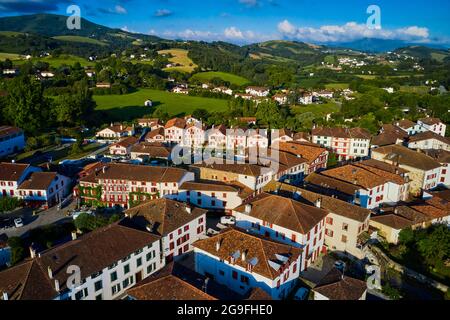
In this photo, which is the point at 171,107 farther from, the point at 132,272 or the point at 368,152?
the point at 132,272

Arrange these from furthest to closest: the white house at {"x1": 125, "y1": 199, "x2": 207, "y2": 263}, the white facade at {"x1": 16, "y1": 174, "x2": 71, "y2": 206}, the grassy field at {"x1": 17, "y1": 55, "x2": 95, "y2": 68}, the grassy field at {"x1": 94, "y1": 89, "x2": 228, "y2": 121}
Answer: the grassy field at {"x1": 17, "y1": 55, "x2": 95, "y2": 68} < the grassy field at {"x1": 94, "y1": 89, "x2": 228, "y2": 121} < the white facade at {"x1": 16, "y1": 174, "x2": 71, "y2": 206} < the white house at {"x1": 125, "y1": 199, "x2": 207, "y2": 263}

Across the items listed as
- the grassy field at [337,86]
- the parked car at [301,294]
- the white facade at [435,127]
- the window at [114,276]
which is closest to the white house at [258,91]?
the grassy field at [337,86]

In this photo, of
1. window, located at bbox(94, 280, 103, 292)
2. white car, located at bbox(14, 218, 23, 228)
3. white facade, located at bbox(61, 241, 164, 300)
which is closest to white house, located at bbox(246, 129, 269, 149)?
white facade, located at bbox(61, 241, 164, 300)

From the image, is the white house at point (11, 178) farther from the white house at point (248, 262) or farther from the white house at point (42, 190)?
the white house at point (248, 262)

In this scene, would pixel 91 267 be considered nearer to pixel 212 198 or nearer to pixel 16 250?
pixel 16 250

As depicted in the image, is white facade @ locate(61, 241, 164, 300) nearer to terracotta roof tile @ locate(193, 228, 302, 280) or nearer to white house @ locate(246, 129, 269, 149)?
terracotta roof tile @ locate(193, 228, 302, 280)

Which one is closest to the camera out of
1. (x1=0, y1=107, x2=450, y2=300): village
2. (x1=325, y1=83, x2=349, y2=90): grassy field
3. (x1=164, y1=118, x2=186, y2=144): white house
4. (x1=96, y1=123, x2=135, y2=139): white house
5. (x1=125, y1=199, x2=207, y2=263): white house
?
(x1=0, y1=107, x2=450, y2=300): village

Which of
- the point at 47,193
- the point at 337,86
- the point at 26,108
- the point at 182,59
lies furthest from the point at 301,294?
the point at 182,59
